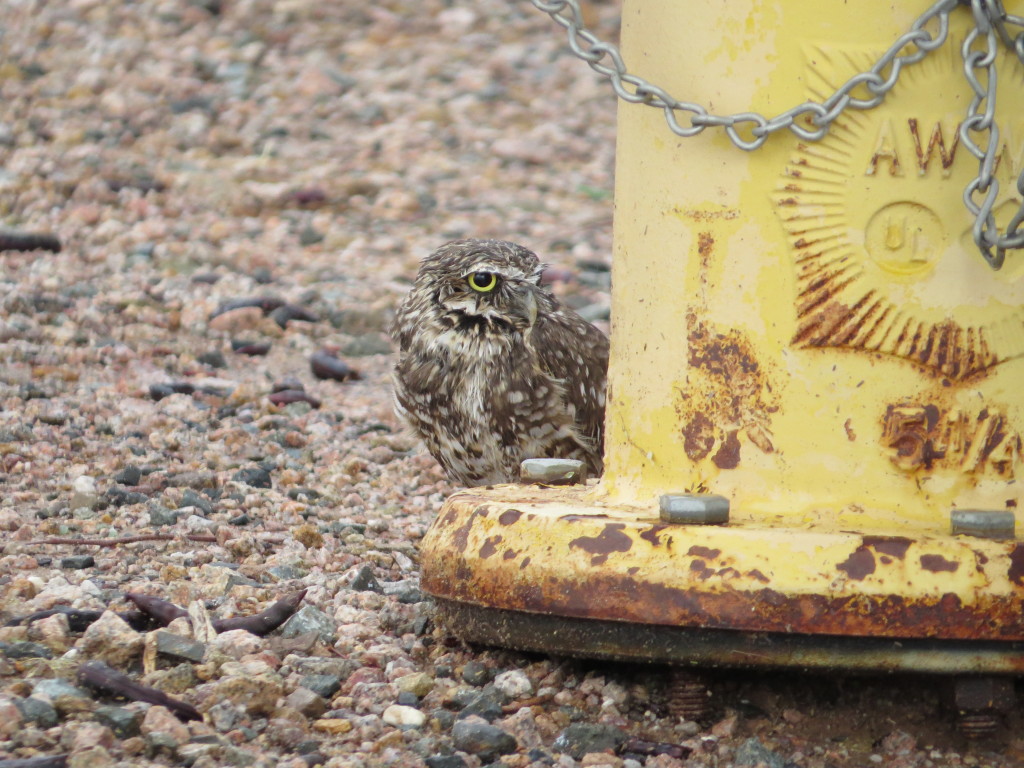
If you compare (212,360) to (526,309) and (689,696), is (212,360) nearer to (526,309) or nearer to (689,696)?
(526,309)

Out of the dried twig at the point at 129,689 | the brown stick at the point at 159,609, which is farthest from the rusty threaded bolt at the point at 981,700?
the brown stick at the point at 159,609

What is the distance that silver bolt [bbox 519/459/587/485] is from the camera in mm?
3469

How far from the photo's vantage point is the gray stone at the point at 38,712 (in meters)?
2.62

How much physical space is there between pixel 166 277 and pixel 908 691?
15.7 ft

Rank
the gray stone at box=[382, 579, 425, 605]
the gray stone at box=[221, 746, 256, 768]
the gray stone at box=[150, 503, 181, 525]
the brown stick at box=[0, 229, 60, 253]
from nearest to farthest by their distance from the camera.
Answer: the gray stone at box=[221, 746, 256, 768], the gray stone at box=[382, 579, 425, 605], the gray stone at box=[150, 503, 181, 525], the brown stick at box=[0, 229, 60, 253]

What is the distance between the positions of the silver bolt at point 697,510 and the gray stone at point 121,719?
106cm

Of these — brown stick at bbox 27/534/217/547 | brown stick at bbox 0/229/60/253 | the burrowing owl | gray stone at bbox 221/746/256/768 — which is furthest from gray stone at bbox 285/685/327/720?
brown stick at bbox 0/229/60/253

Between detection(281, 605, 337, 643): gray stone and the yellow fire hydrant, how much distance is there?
1.37 ft

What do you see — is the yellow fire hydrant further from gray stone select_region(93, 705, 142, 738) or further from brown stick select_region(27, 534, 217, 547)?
brown stick select_region(27, 534, 217, 547)

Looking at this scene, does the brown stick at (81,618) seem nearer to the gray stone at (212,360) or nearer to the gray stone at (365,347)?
the gray stone at (212,360)

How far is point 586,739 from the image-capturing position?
284 centimetres

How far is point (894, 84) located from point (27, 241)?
5.13 meters

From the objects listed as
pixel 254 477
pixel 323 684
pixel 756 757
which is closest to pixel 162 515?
pixel 254 477

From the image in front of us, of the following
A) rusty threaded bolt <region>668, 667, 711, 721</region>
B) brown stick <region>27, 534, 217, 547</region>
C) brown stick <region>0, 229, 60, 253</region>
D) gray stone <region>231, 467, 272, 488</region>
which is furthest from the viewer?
brown stick <region>0, 229, 60, 253</region>
